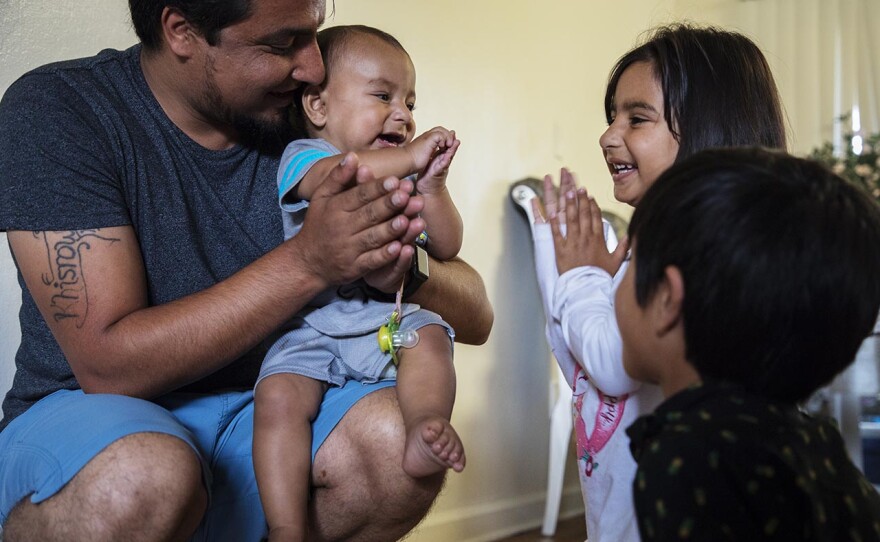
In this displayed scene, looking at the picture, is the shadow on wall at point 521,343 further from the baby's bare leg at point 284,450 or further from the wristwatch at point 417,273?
the baby's bare leg at point 284,450

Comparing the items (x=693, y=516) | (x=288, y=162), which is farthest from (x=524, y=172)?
(x=693, y=516)

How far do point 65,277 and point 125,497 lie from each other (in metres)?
0.37

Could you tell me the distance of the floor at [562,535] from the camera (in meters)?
3.22

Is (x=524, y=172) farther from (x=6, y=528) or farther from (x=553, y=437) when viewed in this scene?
(x=6, y=528)

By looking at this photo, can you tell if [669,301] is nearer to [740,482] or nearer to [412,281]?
[740,482]

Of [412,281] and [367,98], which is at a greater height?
[367,98]

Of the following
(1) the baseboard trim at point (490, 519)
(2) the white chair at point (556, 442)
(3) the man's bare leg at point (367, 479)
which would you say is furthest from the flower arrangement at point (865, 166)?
(3) the man's bare leg at point (367, 479)

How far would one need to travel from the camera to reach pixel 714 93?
5.20ft

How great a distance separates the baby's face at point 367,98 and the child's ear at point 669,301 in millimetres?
804

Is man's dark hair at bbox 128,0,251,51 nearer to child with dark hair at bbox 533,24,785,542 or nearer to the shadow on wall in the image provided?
child with dark hair at bbox 533,24,785,542

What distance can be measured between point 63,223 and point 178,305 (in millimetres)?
220

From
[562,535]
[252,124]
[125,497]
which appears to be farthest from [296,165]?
[562,535]

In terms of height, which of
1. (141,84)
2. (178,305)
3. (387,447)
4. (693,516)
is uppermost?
(141,84)

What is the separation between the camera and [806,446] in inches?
37.7
